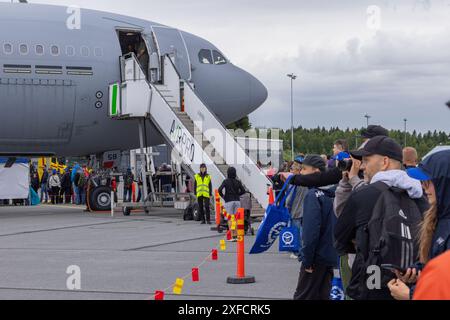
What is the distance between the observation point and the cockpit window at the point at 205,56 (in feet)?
81.3

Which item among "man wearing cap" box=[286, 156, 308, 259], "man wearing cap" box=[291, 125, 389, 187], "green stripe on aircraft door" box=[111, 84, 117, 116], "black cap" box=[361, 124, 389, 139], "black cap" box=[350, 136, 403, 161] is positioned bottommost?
"man wearing cap" box=[286, 156, 308, 259]

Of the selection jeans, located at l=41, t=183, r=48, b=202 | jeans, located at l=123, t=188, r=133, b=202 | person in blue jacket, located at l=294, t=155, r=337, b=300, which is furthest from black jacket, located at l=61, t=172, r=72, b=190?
person in blue jacket, located at l=294, t=155, r=337, b=300

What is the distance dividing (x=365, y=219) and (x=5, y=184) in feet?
97.7

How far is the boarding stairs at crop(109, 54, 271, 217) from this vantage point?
2144 centimetres

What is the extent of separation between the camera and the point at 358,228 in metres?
5.30

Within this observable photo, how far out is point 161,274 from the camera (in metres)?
11.4

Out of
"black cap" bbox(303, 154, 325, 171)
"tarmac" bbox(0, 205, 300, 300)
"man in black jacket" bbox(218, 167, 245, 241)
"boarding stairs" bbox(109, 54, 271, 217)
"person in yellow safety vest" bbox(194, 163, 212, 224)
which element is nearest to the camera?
"black cap" bbox(303, 154, 325, 171)

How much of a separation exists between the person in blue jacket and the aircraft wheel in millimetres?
18916

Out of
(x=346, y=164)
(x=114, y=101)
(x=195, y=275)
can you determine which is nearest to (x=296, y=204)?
(x=195, y=275)

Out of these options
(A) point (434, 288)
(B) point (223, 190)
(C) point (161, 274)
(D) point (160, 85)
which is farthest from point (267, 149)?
(A) point (434, 288)

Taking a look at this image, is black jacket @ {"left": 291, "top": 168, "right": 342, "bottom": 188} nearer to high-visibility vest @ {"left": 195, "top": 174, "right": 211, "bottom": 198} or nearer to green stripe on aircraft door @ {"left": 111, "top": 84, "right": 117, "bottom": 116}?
high-visibility vest @ {"left": 195, "top": 174, "right": 211, "bottom": 198}

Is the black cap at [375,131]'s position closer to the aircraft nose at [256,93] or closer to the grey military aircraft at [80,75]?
the grey military aircraft at [80,75]

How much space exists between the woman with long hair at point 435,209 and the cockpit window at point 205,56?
68.8 feet

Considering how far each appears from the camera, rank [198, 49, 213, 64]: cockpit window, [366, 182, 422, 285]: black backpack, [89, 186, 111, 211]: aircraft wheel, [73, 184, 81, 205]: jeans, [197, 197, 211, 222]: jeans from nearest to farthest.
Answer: [366, 182, 422, 285]: black backpack → [197, 197, 211, 222]: jeans → [198, 49, 213, 64]: cockpit window → [89, 186, 111, 211]: aircraft wheel → [73, 184, 81, 205]: jeans
